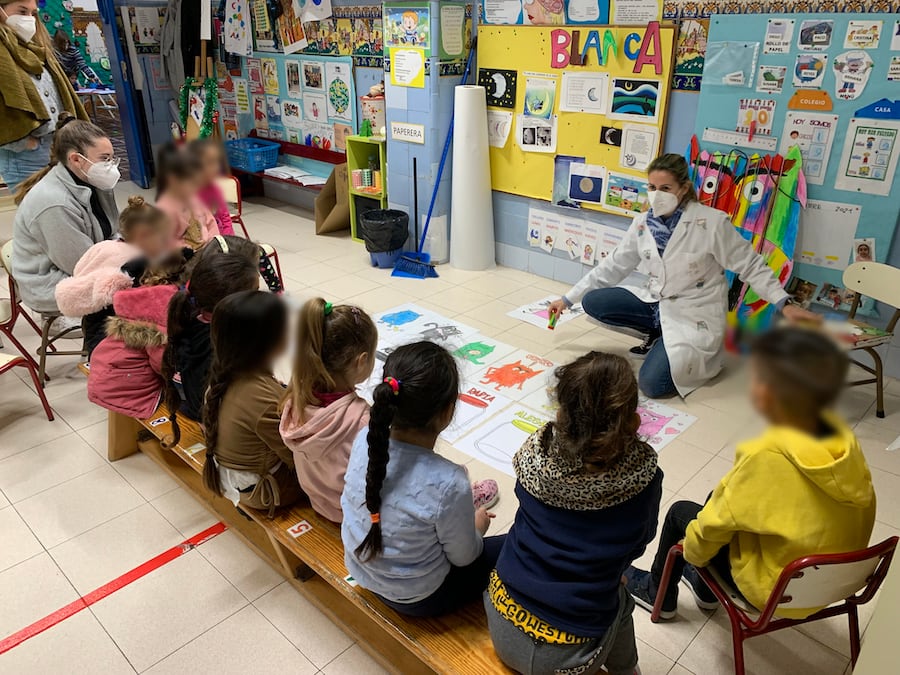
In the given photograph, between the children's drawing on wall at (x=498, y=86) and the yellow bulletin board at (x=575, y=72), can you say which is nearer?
the yellow bulletin board at (x=575, y=72)

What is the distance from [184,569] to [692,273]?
5.51ft

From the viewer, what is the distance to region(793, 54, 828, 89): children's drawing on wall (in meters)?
2.63

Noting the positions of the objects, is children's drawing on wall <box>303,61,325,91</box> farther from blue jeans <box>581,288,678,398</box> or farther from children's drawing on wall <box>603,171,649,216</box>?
blue jeans <box>581,288,678,398</box>

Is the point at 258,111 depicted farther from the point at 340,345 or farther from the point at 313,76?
the point at 313,76

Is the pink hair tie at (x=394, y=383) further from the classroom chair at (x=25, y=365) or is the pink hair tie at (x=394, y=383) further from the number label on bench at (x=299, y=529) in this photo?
the classroom chair at (x=25, y=365)

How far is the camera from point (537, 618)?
115 cm

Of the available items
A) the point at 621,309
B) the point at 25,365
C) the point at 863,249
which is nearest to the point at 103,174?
the point at 25,365

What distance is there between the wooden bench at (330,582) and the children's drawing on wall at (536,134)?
2.61 m

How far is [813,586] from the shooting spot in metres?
1.16

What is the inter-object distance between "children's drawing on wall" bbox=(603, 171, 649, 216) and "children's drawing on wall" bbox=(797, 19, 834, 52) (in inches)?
36.7

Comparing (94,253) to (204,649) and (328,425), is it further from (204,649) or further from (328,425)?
(204,649)

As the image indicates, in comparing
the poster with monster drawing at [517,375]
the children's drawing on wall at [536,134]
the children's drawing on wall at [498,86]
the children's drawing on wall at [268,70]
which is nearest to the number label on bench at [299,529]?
the children's drawing on wall at [268,70]

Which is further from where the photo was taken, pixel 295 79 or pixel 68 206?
pixel 295 79

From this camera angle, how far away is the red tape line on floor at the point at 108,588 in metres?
1.66
